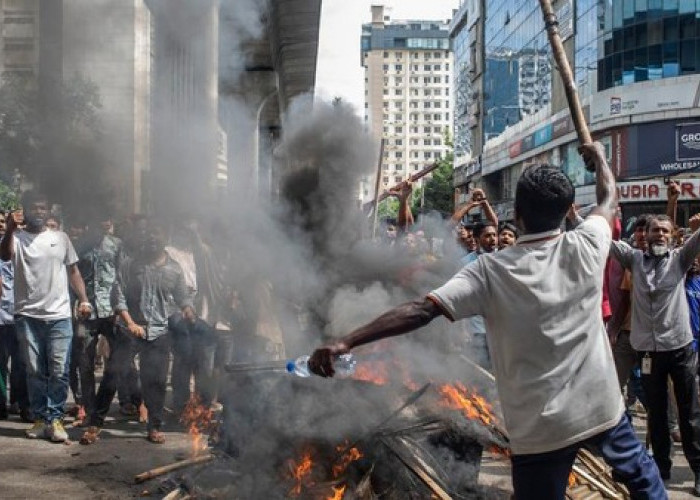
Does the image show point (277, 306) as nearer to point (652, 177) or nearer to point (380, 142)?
point (380, 142)

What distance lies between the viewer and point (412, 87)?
489ft

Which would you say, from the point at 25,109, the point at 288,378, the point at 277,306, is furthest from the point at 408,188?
the point at 288,378

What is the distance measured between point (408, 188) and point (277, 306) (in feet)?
8.88

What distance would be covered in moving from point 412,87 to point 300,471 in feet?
487

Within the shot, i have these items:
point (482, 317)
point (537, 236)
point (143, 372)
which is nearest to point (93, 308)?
point (143, 372)

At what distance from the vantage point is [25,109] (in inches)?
286

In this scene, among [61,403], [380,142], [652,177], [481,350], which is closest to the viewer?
[61,403]

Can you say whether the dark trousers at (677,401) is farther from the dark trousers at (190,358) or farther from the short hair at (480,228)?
the dark trousers at (190,358)

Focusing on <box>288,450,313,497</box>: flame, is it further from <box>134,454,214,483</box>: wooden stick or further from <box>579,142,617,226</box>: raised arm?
<box>579,142,617,226</box>: raised arm

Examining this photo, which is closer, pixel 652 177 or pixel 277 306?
pixel 277 306

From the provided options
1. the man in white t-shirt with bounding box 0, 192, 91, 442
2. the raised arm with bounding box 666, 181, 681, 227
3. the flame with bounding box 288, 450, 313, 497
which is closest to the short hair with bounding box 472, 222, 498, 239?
the raised arm with bounding box 666, 181, 681, 227

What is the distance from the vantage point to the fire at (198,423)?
5656 mm

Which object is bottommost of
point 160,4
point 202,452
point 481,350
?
point 202,452

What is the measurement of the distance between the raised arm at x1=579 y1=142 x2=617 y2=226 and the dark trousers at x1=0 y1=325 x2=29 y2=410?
5245 mm
